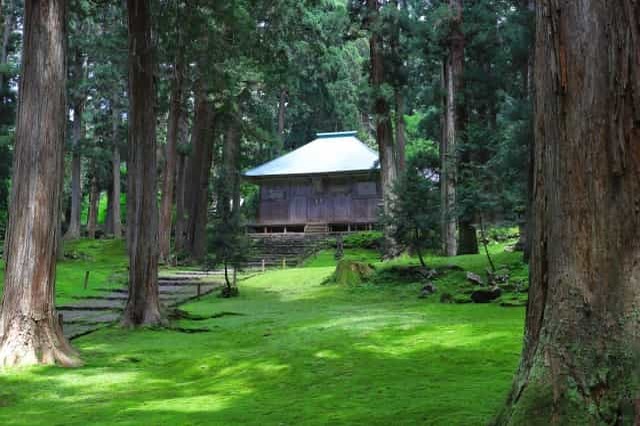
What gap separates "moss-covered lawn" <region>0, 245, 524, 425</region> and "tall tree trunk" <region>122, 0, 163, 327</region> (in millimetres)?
729

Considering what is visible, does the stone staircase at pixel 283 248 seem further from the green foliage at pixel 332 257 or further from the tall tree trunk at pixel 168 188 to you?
the tall tree trunk at pixel 168 188

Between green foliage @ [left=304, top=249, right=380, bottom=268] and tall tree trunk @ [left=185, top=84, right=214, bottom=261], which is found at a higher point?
tall tree trunk @ [left=185, top=84, right=214, bottom=261]

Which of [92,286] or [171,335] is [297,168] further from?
[171,335]

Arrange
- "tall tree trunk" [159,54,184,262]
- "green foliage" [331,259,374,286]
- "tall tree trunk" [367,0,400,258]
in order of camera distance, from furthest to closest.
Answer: "tall tree trunk" [159,54,184,262] < "tall tree trunk" [367,0,400,258] < "green foliage" [331,259,374,286]

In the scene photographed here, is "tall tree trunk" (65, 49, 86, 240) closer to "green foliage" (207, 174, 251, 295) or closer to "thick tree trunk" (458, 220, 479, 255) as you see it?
"green foliage" (207, 174, 251, 295)

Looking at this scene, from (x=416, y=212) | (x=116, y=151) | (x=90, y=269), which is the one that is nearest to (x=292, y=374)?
(x=416, y=212)

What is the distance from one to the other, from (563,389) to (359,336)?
185 inches

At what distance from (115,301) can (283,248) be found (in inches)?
543

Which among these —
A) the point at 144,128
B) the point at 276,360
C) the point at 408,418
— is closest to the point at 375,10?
the point at 144,128

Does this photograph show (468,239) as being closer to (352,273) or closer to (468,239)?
(468,239)

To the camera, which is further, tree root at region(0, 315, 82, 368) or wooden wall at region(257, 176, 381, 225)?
wooden wall at region(257, 176, 381, 225)

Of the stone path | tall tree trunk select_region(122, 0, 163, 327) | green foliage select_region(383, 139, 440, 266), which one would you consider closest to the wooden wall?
the stone path

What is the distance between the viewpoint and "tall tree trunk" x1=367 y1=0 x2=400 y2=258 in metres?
20.4

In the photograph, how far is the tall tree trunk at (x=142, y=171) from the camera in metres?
Result: 11.3
